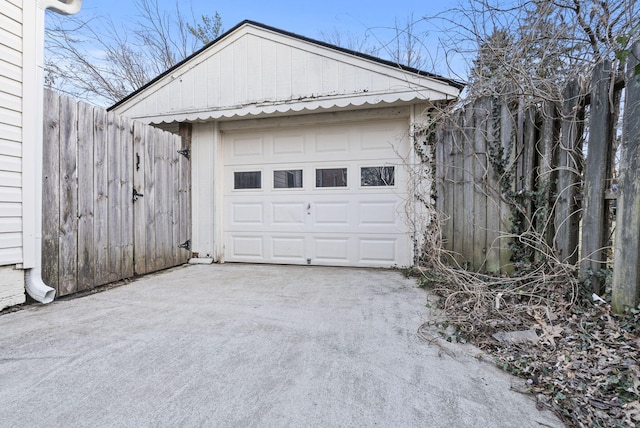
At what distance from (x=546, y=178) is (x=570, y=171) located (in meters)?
0.24

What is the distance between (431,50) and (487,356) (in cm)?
353

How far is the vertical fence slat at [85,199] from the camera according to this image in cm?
312

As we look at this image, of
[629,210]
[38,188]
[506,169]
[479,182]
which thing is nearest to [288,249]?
[479,182]

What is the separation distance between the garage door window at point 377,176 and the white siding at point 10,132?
381cm

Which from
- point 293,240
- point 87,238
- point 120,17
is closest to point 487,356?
point 293,240

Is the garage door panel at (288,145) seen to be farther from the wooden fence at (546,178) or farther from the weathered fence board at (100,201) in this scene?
the weathered fence board at (100,201)

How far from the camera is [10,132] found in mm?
2561

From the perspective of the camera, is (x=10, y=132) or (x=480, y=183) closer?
(x=10, y=132)

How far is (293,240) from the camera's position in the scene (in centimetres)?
489

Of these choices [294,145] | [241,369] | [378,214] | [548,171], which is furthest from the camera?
[294,145]

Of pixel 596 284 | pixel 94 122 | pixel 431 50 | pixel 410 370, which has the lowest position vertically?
pixel 410 370

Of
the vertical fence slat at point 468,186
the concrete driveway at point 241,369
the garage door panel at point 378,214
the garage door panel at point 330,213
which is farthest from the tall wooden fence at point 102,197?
the vertical fence slat at point 468,186

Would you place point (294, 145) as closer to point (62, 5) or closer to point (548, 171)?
point (62, 5)

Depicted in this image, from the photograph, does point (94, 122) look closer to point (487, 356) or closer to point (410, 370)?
point (410, 370)
